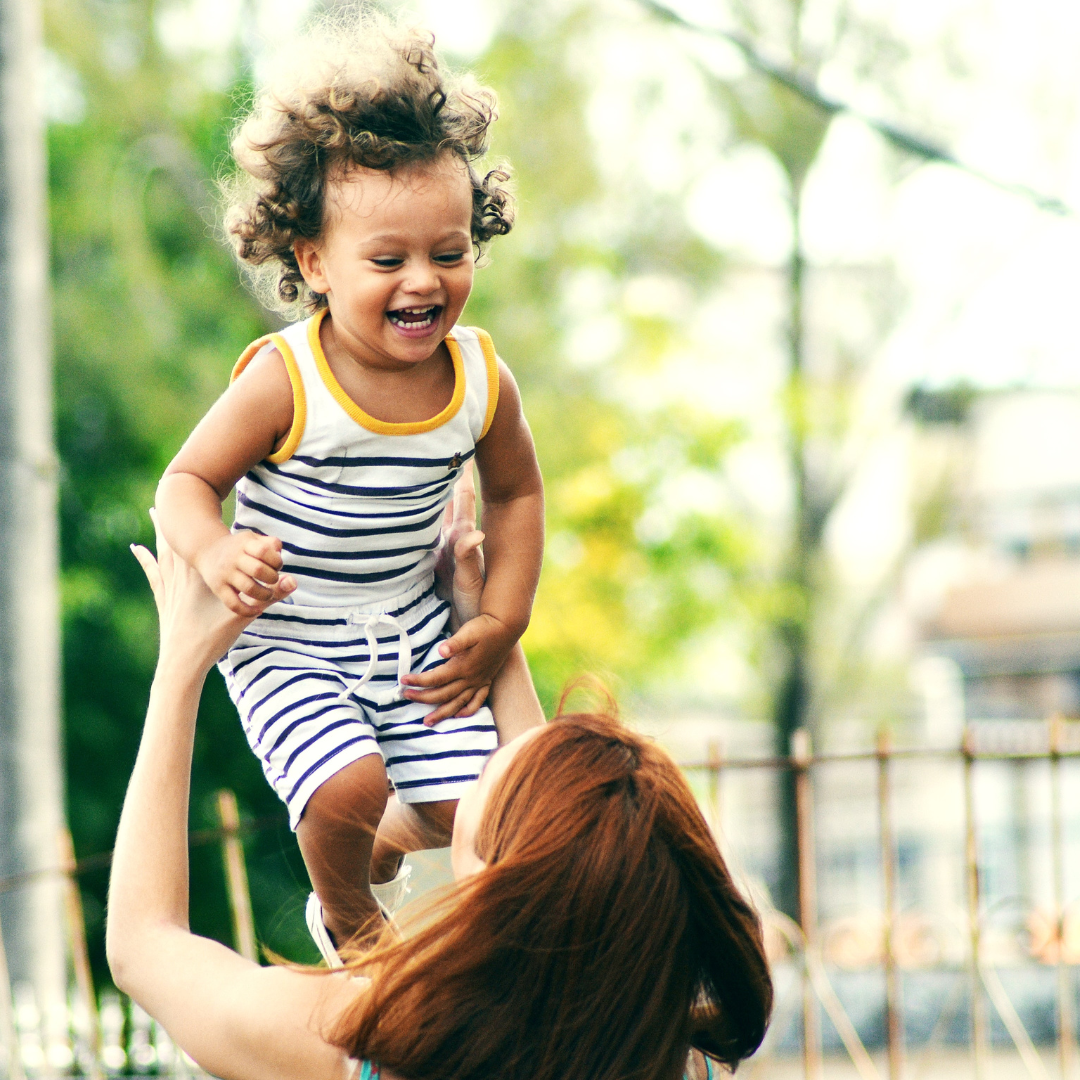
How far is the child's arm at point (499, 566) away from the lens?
133 centimetres

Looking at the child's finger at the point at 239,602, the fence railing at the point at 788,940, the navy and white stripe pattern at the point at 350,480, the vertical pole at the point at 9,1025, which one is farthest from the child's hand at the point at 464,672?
the vertical pole at the point at 9,1025

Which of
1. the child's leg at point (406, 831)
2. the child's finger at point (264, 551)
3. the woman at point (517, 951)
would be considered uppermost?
the child's finger at point (264, 551)

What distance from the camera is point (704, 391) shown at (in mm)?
9383

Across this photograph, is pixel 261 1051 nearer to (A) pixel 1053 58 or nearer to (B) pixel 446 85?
(B) pixel 446 85

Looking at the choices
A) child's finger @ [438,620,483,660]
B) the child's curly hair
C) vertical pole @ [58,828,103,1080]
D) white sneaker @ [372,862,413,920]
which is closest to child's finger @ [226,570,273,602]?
child's finger @ [438,620,483,660]

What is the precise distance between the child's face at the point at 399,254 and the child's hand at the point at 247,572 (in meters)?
0.23

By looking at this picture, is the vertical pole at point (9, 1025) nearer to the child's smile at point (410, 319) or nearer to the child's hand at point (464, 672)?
the child's hand at point (464, 672)

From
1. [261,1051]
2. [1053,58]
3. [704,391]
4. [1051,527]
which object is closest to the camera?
[261,1051]

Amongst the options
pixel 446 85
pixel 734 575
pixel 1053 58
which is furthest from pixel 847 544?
pixel 446 85

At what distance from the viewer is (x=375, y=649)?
1.31m

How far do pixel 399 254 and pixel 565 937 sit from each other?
65 cm

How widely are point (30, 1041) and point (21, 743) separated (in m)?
0.83

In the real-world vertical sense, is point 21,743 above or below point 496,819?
above

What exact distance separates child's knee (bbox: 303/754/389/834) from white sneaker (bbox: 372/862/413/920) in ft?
0.95
